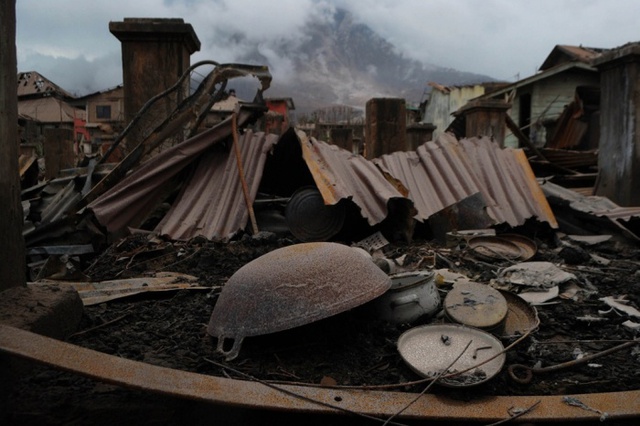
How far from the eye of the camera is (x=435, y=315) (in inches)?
136

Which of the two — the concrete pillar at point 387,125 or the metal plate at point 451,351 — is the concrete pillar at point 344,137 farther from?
the metal plate at point 451,351

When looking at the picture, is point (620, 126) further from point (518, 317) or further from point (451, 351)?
point (451, 351)

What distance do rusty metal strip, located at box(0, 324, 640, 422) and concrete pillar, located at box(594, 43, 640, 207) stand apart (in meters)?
6.21

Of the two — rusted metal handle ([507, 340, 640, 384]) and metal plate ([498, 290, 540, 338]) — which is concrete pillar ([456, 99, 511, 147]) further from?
rusted metal handle ([507, 340, 640, 384])

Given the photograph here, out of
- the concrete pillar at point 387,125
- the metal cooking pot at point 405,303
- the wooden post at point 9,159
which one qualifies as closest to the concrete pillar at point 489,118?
the concrete pillar at point 387,125

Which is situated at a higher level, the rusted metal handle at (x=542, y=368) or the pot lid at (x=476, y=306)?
the pot lid at (x=476, y=306)

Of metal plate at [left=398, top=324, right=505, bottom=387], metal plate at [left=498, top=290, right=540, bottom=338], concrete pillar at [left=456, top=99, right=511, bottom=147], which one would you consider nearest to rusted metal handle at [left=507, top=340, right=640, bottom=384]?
metal plate at [left=398, top=324, right=505, bottom=387]

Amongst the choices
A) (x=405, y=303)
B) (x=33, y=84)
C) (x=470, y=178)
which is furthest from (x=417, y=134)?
(x=33, y=84)

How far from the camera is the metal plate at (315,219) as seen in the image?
5824 millimetres

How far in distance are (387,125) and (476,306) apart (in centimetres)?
618

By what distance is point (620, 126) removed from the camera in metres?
7.68

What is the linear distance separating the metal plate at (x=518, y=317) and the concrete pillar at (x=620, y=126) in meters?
5.21

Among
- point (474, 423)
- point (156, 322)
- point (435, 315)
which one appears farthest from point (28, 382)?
point (435, 315)

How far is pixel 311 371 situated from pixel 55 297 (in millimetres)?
1701
